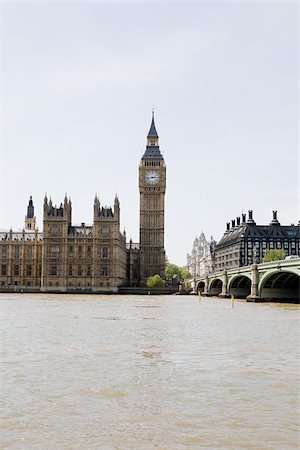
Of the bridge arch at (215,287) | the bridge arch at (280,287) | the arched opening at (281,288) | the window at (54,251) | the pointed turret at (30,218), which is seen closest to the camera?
the bridge arch at (280,287)

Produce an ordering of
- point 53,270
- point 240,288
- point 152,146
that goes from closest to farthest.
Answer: point 240,288, point 53,270, point 152,146

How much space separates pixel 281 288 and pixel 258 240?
75.7 metres

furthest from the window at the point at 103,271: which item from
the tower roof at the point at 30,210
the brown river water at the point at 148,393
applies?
the brown river water at the point at 148,393

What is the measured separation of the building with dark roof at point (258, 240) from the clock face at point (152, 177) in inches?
1066

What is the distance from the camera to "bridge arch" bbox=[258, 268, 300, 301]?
246 feet

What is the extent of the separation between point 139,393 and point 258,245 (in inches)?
5656

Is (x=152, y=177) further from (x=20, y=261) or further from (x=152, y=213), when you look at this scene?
(x=20, y=261)

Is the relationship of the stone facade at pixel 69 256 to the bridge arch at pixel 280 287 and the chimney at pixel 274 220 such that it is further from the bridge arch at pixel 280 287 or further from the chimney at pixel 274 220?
the bridge arch at pixel 280 287

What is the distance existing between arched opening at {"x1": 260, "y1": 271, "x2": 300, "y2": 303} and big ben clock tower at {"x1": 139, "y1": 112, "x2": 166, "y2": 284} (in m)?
72.3

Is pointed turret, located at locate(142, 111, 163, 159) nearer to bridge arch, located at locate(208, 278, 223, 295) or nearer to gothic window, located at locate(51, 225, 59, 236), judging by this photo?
gothic window, located at locate(51, 225, 59, 236)

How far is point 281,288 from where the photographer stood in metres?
80.5

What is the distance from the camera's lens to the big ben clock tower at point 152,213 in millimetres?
152250

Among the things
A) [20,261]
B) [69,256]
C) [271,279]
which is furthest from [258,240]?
[271,279]

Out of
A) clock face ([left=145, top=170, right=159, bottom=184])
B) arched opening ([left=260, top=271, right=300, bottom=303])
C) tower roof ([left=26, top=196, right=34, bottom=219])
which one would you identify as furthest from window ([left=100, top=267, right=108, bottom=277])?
tower roof ([left=26, top=196, right=34, bottom=219])
